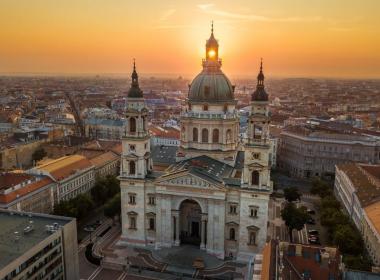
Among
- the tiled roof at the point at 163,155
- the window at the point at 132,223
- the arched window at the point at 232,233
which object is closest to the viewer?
the arched window at the point at 232,233

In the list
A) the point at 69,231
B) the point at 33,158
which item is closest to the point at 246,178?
the point at 69,231

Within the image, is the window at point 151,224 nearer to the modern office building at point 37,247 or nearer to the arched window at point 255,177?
the modern office building at point 37,247

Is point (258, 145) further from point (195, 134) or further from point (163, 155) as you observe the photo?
point (163, 155)

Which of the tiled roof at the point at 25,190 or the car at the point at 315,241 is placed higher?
the tiled roof at the point at 25,190

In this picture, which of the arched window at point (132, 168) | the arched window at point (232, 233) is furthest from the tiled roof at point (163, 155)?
the arched window at point (232, 233)

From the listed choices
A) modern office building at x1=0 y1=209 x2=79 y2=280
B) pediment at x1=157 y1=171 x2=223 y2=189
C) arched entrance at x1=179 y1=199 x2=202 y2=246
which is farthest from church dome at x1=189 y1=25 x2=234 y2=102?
modern office building at x1=0 y1=209 x2=79 y2=280
